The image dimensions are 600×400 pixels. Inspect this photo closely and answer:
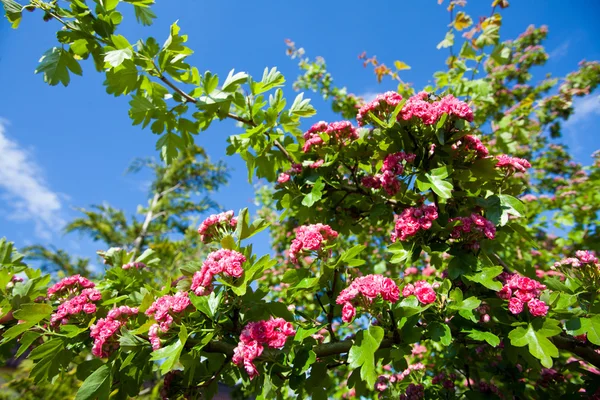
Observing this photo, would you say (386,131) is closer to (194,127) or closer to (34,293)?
(194,127)

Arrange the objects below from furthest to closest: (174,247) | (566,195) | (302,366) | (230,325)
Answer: (174,247) < (566,195) < (230,325) < (302,366)

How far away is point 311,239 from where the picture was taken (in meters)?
→ 1.67

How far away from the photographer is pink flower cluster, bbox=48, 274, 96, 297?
1985mm

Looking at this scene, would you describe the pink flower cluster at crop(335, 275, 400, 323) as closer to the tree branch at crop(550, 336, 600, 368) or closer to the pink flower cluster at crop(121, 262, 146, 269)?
the tree branch at crop(550, 336, 600, 368)

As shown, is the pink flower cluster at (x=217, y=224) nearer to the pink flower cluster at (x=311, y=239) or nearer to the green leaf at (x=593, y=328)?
the pink flower cluster at (x=311, y=239)

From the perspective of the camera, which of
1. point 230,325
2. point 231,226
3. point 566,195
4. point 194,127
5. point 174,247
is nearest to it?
point 230,325

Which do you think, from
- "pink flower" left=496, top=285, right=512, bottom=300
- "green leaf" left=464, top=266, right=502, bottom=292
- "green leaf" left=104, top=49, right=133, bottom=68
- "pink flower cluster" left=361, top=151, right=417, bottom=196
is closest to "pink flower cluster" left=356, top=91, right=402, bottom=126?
"pink flower cluster" left=361, top=151, right=417, bottom=196

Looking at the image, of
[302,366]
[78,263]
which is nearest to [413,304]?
[302,366]

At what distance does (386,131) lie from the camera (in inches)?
74.9

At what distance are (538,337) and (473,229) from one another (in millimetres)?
545

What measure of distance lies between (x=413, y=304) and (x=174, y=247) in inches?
372

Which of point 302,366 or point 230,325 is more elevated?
point 230,325

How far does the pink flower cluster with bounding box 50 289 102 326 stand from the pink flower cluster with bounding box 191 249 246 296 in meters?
0.66

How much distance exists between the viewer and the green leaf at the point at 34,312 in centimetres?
165
